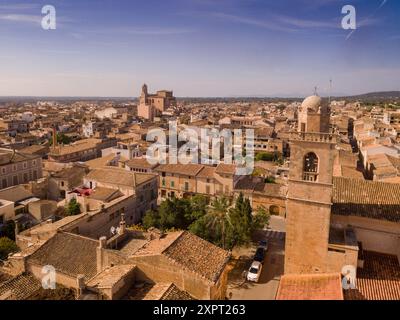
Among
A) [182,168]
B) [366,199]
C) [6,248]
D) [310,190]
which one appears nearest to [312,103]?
[310,190]

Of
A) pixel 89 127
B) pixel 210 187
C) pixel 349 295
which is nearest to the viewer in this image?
pixel 349 295

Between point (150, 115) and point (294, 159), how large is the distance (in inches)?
3934

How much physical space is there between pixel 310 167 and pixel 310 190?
3.34 feet

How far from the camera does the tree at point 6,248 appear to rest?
1936cm

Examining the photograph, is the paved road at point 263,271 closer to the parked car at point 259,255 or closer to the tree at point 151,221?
the parked car at point 259,255

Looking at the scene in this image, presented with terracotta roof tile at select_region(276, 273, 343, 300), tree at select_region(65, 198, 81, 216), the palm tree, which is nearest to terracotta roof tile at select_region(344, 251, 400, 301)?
terracotta roof tile at select_region(276, 273, 343, 300)

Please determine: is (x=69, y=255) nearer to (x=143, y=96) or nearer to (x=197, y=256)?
(x=197, y=256)

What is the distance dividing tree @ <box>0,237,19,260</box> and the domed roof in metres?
17.7

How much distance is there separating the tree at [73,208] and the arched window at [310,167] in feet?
56.6

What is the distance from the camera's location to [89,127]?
74938mm
